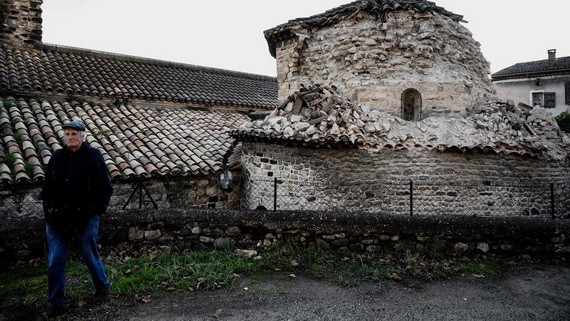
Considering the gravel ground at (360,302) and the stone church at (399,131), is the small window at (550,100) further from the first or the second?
the gravel ground at (360,302)

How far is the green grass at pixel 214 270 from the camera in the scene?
393 centimetres

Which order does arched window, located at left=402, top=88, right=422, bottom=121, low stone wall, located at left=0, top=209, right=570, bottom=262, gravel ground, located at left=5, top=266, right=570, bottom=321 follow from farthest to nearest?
arched window, located at left=402, top=88, right=422, bottom=121 → low stone wall, located at left=0, top=209, right=570, bottom=262 → gravel ground, located at left=5, top=266, right=570, bottom=321

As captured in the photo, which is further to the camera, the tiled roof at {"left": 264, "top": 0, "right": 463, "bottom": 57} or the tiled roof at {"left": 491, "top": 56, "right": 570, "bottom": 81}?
the tiled roof at {"left": 491, "top": 56, "right": 570, "bottom": 81}

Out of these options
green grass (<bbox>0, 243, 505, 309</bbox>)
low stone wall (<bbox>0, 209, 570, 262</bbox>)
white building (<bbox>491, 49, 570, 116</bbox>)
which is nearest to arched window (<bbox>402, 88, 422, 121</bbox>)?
low stone wall (<bbox>0, 209, 570, 262</bbox>)

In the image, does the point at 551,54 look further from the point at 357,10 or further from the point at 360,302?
the point at 360,302

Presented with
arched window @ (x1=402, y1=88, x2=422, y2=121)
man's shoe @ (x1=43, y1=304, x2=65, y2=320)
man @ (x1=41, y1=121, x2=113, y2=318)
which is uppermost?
arched window @ (x1=402, y1=88, x2=422, y2=121)

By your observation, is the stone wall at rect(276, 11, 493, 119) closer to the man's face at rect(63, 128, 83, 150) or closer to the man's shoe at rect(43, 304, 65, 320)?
the man's face at rect(63, 128, 83, 150)

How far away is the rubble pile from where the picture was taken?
24.2 feet

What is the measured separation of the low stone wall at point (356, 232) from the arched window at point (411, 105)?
12.4 feet

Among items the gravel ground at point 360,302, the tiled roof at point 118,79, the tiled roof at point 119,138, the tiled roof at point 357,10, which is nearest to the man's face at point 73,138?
the gravel ground at point 360,302

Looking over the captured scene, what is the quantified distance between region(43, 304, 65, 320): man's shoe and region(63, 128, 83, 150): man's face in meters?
1.62

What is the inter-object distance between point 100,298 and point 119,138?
582cm

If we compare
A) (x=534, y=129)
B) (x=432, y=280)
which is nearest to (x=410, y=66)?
(x=534, y=129)

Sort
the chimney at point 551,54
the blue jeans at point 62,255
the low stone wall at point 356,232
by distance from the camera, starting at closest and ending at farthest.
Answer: the blue jeans at point 62,255
the low stone wall at point 356,232
the chimney at point 551,54
